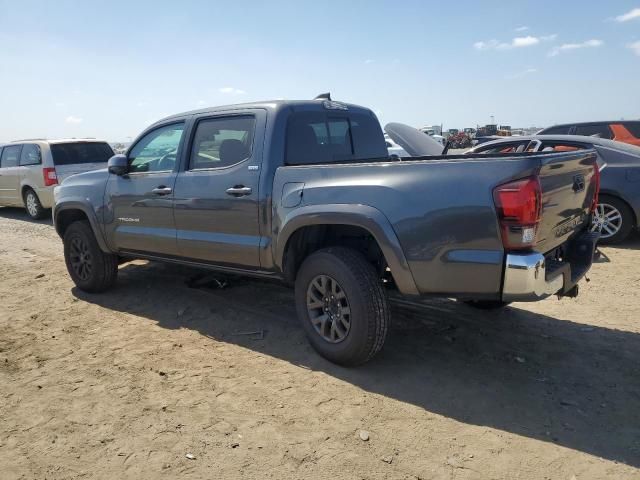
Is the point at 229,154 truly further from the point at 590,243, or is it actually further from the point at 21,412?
the point at 590,243

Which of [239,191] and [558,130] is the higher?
[558,130]

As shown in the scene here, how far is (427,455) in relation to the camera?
105 inches

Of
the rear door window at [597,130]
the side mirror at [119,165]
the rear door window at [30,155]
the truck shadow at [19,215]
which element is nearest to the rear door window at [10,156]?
the rear door window at [30,155]

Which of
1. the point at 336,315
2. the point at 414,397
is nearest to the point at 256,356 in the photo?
the point at 336,315

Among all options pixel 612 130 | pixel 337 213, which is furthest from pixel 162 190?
pixel 612 130

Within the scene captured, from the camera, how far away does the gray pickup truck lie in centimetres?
289

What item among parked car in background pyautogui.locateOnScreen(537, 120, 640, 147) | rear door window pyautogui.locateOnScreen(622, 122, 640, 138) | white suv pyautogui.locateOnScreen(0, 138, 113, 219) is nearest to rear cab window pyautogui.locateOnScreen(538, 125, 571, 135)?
parked car in background pyautogui.locateOnScreen(537, 120, 640, 147)

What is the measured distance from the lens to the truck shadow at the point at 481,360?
2949 mm

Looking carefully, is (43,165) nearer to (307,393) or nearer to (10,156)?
(10,156)

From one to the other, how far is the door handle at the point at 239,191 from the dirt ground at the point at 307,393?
4.00 ft

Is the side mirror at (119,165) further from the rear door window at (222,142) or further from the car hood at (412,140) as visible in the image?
the car hood at (412,140)

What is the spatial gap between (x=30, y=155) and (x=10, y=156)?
1.11 m

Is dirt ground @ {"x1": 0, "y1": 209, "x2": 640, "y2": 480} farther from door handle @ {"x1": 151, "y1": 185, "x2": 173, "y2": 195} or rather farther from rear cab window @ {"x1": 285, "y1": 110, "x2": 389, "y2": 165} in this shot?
rear cab window @ {"x1": 285, "y1": 110, "x2": 389, "y2": 165}

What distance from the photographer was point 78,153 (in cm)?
1078
